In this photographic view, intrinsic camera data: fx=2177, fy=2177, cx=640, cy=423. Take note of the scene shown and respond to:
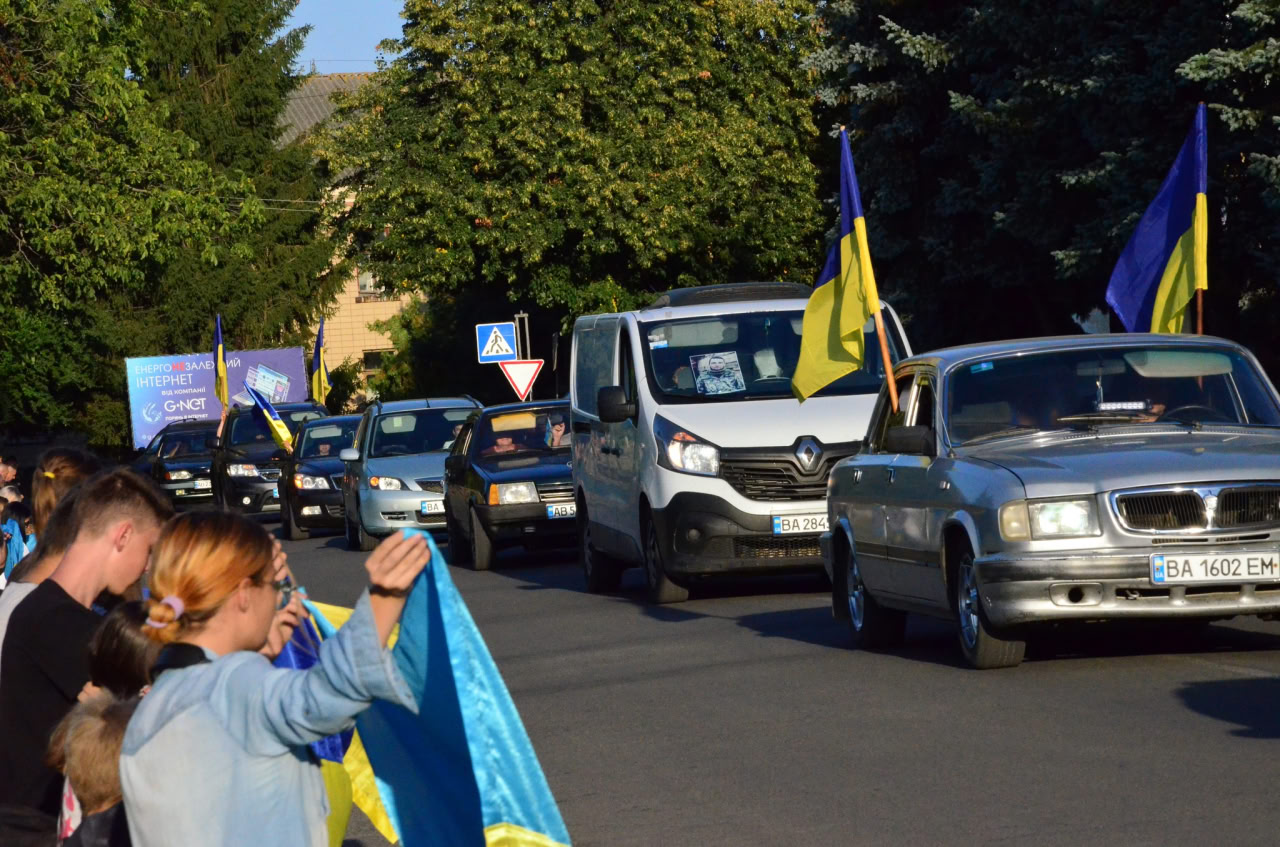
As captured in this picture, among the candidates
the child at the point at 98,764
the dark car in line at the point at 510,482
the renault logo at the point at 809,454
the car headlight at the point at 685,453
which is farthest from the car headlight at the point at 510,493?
the child at the point at 98,764

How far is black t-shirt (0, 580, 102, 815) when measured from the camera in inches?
188

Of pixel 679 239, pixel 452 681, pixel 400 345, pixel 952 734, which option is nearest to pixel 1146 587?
pixel 952 734

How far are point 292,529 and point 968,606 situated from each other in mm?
20521

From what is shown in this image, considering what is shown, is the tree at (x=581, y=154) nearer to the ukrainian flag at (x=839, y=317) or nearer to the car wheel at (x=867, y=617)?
the ukrainian flag at (x=839, y=317)

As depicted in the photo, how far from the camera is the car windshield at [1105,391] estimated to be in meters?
11.3

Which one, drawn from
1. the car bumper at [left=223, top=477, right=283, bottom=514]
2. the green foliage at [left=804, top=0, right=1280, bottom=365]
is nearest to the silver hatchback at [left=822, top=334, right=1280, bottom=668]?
the green foliage at [left=804, top=0, right=1280, bottom=365]

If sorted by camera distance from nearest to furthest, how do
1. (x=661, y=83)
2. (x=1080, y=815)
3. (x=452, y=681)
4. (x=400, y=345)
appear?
(x=452, y=681), (x=1080, y=815), (x=661, y=83), (x=400, y=345)

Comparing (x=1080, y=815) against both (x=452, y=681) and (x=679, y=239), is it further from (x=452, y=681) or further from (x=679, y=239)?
(x=679, y=239)

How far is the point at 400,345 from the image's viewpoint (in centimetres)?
7112

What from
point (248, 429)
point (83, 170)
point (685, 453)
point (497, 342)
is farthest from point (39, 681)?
point (497, 342)

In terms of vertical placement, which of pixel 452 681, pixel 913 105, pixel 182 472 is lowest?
pixel 182 472

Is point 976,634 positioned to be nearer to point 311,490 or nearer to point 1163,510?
point 1163,510

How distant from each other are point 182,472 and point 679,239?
51.1 ft

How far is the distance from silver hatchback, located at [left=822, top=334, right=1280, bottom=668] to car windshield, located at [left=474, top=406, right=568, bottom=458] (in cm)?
998
